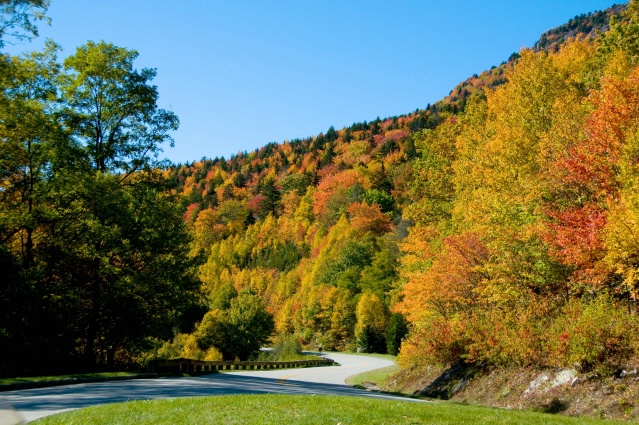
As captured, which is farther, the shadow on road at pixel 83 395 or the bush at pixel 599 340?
the bush at pixel 599 340

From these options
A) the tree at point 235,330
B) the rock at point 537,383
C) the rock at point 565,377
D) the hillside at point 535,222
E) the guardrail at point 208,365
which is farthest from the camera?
the tree at point 235,330

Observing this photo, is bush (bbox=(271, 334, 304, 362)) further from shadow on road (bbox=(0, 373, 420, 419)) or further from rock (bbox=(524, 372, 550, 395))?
shadow on road (bbox=(0, 373, 420, 419))

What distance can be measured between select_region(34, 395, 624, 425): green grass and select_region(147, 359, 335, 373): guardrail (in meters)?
13.9

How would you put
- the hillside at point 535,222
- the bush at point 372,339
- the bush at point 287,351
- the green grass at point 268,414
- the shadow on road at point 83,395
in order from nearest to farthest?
the green grass at point 268,414, the shadow on road at point 83,395, the hillside at point 535,222, the bush at point 287,351, the bush at point 372,339

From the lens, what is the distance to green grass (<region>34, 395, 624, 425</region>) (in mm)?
9445

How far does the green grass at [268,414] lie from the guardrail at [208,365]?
13855 mm

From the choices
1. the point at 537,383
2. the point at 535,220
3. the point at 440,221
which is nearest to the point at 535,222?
the point at 535,220

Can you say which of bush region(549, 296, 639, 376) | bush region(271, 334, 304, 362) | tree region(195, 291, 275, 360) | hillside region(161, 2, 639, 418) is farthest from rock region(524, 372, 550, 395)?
bush region(271, 334, 304, 362)

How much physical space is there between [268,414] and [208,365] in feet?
77.3

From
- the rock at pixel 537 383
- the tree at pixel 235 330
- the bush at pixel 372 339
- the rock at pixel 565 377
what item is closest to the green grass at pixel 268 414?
the rock at pixel 565 377

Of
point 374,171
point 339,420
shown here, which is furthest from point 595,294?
point 374,171

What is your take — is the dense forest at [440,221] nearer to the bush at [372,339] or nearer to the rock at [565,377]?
the rock at [565,377]

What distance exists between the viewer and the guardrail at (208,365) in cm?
2562

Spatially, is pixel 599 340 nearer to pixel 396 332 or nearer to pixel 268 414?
pixel 268 414
